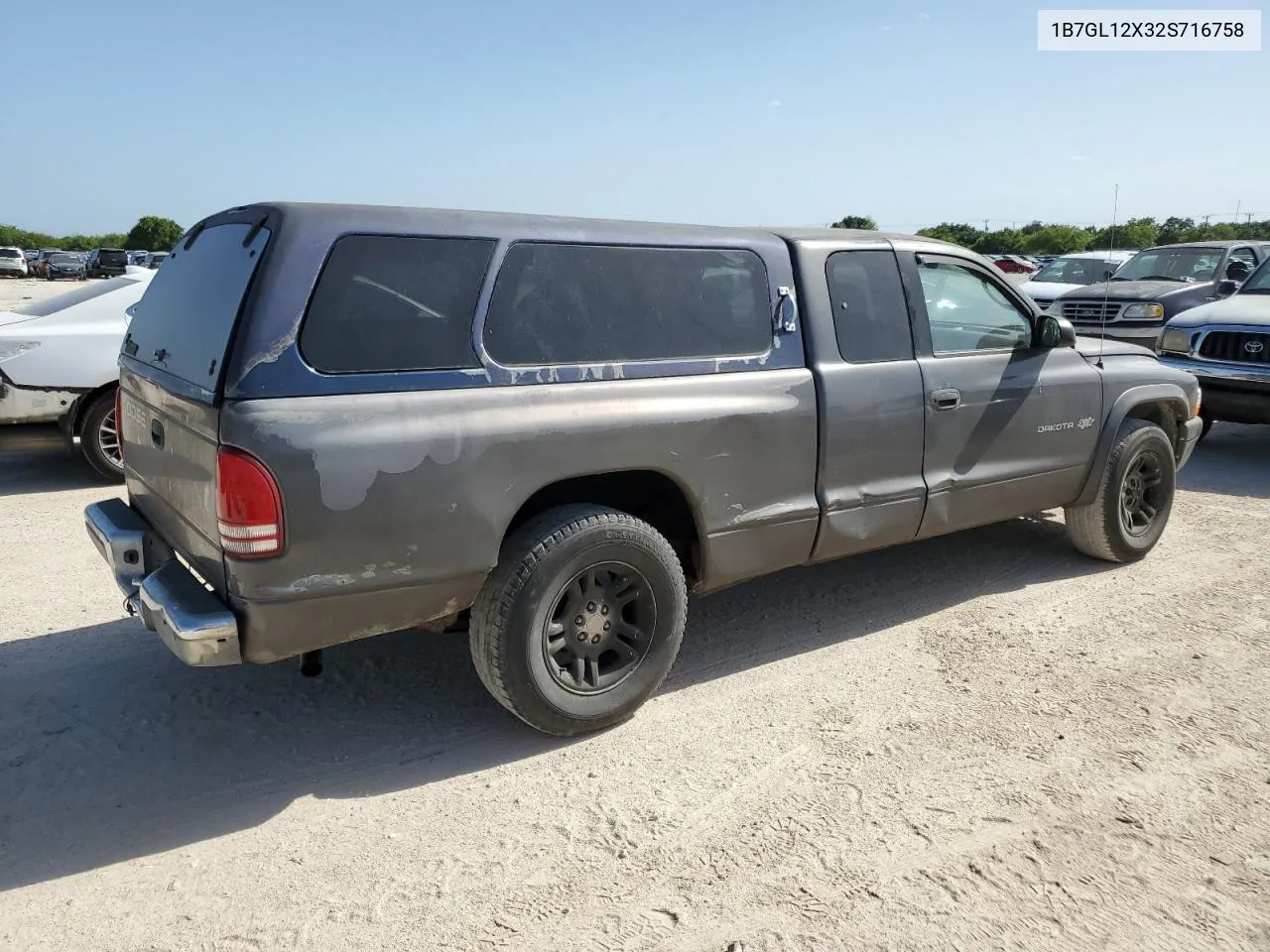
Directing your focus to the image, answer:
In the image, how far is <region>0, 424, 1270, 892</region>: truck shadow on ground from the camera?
3.12 metres

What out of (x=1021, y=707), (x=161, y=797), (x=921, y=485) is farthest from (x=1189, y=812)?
(x=161, y=797)

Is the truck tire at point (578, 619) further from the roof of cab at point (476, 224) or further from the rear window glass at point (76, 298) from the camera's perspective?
the rear window glass at point (76, 298)

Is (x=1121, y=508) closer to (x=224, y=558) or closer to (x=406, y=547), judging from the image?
(x=406, y=547)

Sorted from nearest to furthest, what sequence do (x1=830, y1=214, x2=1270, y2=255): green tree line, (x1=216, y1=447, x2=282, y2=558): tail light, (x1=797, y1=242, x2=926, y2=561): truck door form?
(x1=216, y1=447, x2=282, y2=558): tail light
(x1=797, y1=242, x2=926, y2=561): truck door
(x1=830, y1=214, x2=1270, y2=255): green tree line

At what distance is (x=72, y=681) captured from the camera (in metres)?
4.01

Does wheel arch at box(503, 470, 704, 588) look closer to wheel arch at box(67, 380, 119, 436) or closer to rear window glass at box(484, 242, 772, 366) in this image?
rear window glass at box(484, 242, 772, 366)

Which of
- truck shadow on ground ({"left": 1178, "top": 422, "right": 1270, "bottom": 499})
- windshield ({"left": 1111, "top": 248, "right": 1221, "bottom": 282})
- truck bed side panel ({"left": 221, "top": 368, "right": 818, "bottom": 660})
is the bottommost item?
truck shadow on ground ({"left": 1178, "top": 422, "right": 1270, "bottom": 499})

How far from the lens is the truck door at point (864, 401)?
413cm

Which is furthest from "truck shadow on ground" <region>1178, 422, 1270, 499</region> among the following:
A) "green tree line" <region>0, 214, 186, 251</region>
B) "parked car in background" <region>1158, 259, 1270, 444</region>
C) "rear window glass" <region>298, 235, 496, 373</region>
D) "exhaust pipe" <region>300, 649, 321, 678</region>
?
"green tree line" <region>0, 214, 186, 251</region>

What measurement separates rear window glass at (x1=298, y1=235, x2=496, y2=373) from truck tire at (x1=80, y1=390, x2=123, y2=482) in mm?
4721

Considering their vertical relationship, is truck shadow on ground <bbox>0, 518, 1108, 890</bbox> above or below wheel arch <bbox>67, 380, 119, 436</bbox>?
below

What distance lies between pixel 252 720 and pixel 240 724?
5cm

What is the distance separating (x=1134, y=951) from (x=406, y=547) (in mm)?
2327

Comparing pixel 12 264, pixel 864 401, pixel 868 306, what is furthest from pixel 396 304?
pixel 12 264
